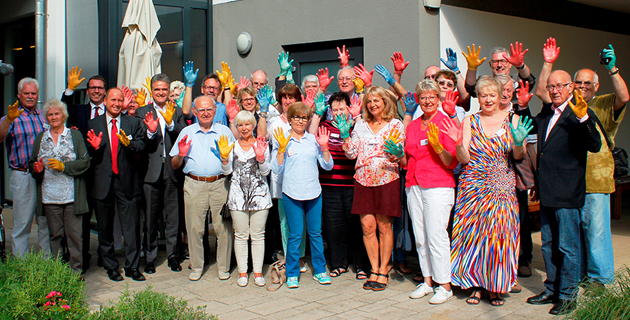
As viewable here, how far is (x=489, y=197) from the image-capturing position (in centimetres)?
422

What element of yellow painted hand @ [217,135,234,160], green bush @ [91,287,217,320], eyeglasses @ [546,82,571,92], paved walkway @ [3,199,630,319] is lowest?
paved walkway @ [3,199,630,319]

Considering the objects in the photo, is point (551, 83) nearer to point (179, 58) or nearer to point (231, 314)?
point (231, 314)

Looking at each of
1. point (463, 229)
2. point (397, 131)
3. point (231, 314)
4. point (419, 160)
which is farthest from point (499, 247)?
point (231, 314)

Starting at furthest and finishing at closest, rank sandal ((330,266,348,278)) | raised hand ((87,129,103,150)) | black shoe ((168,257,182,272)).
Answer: black shoe ((168,257,182,272))
sandal ((330,266,348,278))
raised hand ((87,129,103,150))

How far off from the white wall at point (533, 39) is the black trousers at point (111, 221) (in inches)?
158

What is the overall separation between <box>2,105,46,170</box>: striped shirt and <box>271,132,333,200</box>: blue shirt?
7.87 ft

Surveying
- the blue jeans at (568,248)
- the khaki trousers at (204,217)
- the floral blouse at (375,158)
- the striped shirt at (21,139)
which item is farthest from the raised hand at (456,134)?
the striped shirt at (21,139)

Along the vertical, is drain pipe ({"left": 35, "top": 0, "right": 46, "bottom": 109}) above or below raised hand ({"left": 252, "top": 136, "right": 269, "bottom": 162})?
above

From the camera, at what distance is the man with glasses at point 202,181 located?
Answer: 16.5 ft

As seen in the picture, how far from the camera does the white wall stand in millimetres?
6660

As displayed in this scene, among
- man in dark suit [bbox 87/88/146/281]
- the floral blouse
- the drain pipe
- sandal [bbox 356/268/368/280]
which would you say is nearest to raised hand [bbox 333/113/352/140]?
the floral blouse

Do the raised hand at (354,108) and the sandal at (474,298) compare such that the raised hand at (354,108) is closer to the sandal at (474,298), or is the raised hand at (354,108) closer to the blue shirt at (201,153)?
the blue shirt at (201,153)

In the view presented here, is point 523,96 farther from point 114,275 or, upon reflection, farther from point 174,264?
point 114,275

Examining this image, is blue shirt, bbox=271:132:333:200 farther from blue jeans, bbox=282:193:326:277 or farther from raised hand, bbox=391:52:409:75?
raised hand, bbox=391:52:409:75
